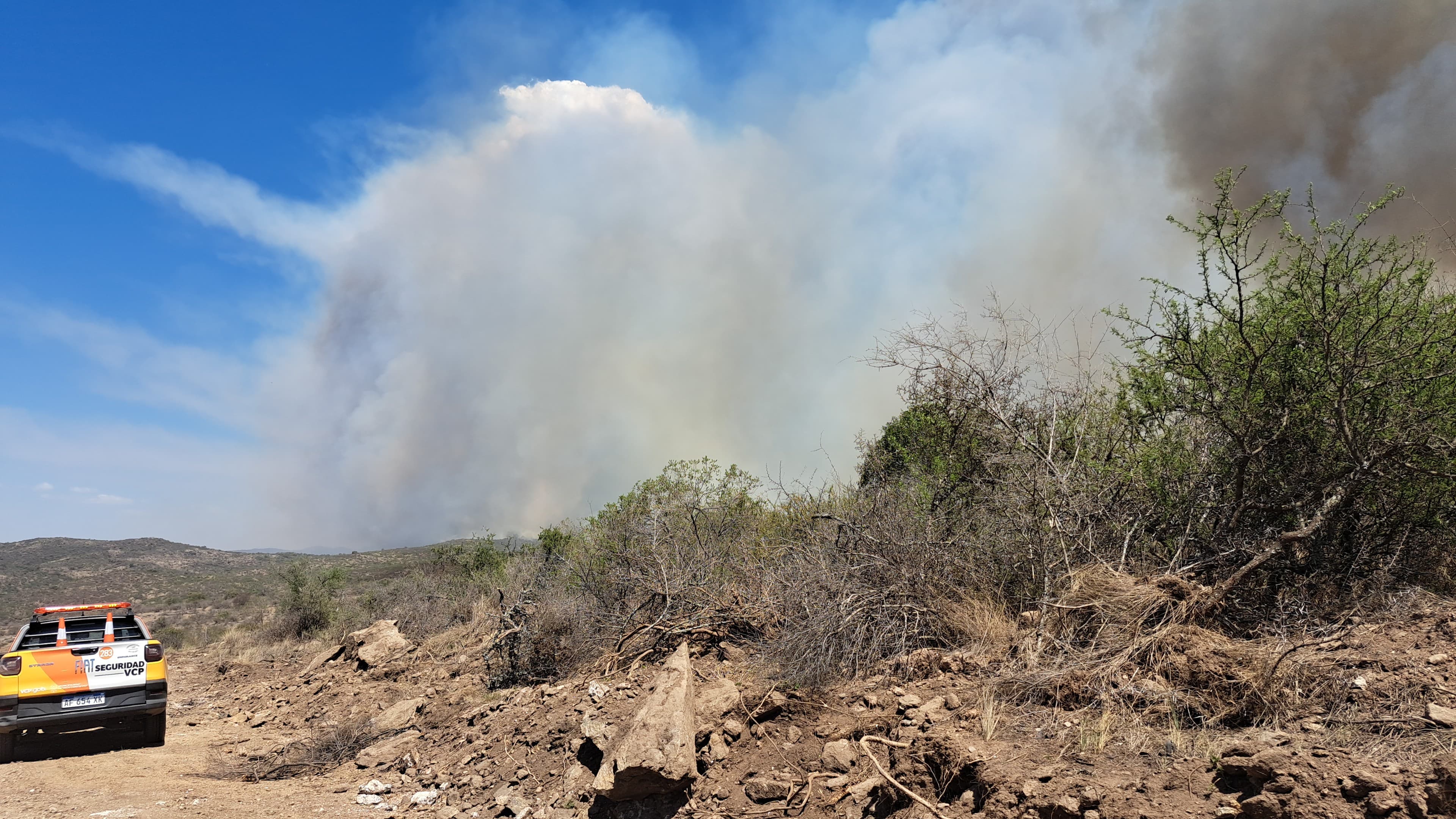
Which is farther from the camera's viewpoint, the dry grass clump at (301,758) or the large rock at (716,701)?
the dry grass clump at (301,758)

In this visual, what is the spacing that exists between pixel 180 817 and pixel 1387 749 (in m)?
9.25

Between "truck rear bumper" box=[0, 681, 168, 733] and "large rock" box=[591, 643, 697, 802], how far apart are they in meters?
7.56

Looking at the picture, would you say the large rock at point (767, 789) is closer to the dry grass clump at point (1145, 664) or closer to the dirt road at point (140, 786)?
the dry grass clump at point (1145, 664)

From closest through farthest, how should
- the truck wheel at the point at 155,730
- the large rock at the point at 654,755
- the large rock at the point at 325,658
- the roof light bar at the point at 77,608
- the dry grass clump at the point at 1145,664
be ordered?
the dry grass clump at the point at 1145,664 → the large rock at the point at 654,755 → the truck wheel at the point at 155,730 → the roof light bar at the point at 77,608 → the large rock at the point at 325,658

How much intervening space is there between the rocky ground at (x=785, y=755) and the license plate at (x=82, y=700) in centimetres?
68

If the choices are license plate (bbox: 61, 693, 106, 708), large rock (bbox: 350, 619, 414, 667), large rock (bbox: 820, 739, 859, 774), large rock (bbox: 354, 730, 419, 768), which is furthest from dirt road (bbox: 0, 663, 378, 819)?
large rock (bbox: 820, 739, 859, 774)

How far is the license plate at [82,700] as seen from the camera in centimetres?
939

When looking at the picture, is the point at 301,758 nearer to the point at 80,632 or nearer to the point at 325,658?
the point at 80,632

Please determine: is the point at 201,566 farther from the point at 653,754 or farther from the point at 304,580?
the point at 653,754

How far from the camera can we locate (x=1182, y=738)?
433cm

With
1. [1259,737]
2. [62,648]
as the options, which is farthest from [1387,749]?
[62,648]

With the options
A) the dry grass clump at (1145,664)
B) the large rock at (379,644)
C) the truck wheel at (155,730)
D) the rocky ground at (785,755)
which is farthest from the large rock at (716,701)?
the large rock at (379,644)

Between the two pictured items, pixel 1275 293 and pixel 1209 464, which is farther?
pixel 1275 293

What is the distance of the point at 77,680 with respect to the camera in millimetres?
9500
